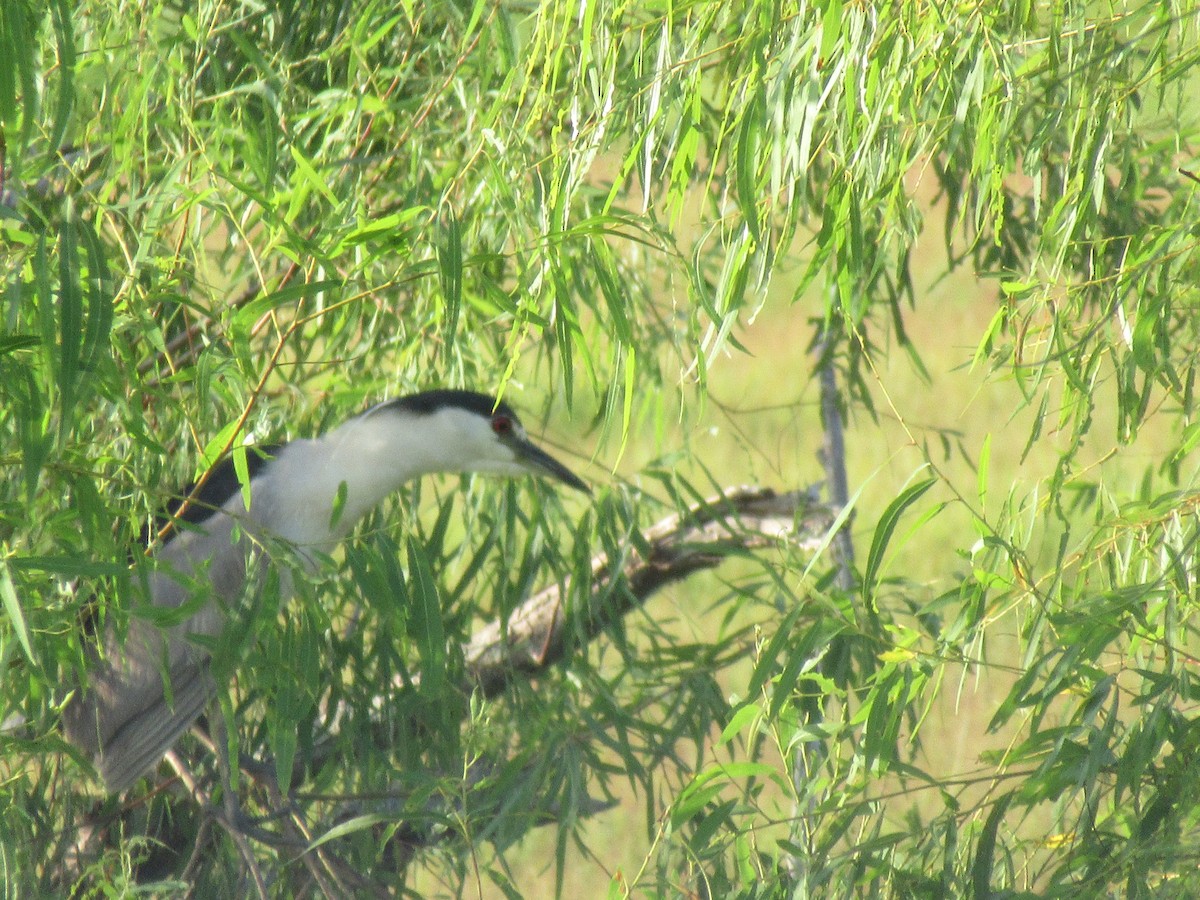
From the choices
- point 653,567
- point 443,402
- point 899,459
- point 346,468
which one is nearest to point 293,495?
point 346,468

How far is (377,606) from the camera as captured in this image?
1.43m

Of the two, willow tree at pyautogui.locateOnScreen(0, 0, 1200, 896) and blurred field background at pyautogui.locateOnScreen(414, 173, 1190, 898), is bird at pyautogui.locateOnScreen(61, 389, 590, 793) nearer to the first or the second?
willow tree at pyautogui.locateOnScreen(0, 0, 1200, 896)

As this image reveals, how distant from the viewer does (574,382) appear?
1408 millimetres

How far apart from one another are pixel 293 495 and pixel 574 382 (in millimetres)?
839

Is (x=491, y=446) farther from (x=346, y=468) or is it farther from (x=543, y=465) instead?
(x=346, y=468)

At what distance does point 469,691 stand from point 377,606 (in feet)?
2.17

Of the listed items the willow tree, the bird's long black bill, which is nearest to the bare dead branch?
the willow tree

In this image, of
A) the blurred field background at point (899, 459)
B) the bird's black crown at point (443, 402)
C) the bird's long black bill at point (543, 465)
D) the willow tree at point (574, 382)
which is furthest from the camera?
the blurred field background at point (899, 459)

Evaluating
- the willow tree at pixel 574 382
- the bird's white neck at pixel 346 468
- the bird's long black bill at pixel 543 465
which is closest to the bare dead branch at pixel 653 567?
the willow tree at pixel 574 382

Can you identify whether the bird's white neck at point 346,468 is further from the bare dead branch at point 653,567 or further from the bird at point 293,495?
the bare dead branch at point 653,567

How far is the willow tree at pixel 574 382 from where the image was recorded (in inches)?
46.9

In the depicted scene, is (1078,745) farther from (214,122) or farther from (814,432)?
(814,432)

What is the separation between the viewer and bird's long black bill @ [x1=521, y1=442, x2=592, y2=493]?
214cm

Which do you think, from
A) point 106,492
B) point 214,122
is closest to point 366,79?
point 214,122
